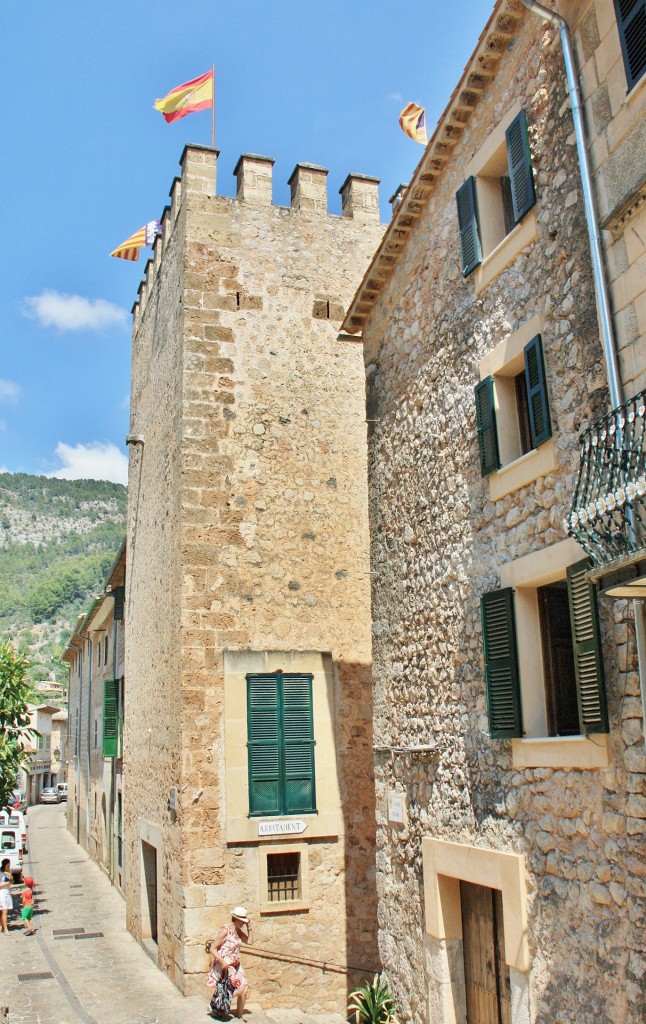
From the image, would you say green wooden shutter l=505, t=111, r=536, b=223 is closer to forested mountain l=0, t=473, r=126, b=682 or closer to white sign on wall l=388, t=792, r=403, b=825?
white sign on wall l=388, t=792, r=403, b=825

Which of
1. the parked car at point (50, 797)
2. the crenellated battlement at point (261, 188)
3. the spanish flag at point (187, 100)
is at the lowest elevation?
the parked car at point (50, 797)

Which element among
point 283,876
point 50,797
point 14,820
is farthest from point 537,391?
point 50,797

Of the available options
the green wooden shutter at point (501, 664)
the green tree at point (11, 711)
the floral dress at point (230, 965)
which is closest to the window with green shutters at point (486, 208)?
the green wooden shutter at point (501, 664)

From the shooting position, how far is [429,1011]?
7.96 meters

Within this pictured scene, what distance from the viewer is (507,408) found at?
7.49 meters

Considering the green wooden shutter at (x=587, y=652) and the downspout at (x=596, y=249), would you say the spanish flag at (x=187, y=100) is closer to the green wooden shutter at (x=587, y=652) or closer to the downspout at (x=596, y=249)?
the downspout at (x=596, y=249)

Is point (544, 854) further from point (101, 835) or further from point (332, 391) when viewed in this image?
point (101, 835)

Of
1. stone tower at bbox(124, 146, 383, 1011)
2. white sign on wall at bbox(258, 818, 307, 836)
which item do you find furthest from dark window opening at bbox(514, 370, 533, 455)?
white sign on wall at bbox(258, 818, 307, 836)

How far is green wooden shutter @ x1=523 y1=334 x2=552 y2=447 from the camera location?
6637 millimetres

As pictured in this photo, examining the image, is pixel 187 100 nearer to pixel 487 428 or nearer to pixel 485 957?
pixel 487 428

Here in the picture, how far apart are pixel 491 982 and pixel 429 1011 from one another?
898mm

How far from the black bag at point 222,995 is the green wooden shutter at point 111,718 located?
11.1 m

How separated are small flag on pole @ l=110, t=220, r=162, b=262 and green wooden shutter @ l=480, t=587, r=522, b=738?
11.7m

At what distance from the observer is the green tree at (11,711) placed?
18766mm
